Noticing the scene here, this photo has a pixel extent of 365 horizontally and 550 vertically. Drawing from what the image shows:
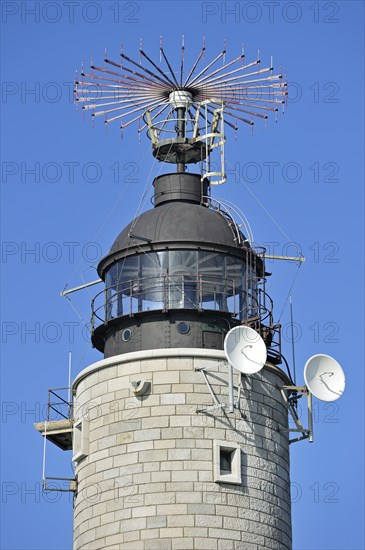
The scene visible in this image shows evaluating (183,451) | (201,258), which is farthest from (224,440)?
(201,258)

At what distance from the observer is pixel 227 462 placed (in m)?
51.3

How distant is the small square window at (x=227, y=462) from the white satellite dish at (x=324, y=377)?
310 centimetres

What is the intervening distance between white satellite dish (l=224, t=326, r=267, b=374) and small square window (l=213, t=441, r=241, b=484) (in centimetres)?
233

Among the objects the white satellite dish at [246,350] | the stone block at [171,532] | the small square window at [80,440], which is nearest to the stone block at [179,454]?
the stone block at [171,532]

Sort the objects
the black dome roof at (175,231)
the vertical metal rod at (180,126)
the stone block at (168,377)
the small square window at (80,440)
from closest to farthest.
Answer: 1. the stone block at (168,377)
2. the small square window at (80,440)
3. the black dome roof at (175,231)
4. the vertical metal rod at (180,126)

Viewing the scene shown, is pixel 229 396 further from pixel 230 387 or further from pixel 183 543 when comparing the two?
pixel 183 543

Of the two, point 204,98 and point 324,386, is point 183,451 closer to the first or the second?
point 324,386

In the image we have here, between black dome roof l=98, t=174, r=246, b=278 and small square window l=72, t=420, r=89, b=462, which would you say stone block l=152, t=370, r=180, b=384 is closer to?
small square window l=72, t=420, r=89, b=462

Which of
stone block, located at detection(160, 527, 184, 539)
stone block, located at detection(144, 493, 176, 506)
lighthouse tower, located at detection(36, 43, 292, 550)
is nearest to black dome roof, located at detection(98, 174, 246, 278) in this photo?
lighthouse tower, located at detection(36, 43, 292, 550)

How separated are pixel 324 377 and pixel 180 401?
4.60 metres

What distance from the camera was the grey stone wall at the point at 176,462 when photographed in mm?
50031

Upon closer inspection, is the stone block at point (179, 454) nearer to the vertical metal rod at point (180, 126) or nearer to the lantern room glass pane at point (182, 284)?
the lantern room glass pane at point (182, 284)

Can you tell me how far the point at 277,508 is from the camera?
51.8 m

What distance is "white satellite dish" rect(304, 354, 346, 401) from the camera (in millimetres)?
52000
